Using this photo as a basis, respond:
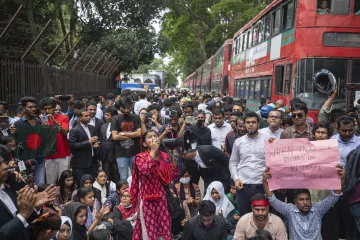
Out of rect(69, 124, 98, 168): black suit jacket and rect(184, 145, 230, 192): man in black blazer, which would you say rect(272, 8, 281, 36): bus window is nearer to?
rect(69, 124, 98, 168): black suit jacket

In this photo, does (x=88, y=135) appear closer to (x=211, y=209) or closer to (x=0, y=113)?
(x=0, y=113)

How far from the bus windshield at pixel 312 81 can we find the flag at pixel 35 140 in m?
5.88

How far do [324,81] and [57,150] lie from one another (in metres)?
5.98

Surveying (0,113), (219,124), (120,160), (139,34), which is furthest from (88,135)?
(139,34)

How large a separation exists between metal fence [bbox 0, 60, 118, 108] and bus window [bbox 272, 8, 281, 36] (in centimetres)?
594

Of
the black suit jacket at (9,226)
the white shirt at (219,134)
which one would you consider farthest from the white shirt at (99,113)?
the black suit jacket at (9,226)

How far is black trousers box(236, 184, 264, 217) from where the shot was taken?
5648mm

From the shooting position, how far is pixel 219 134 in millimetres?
7695

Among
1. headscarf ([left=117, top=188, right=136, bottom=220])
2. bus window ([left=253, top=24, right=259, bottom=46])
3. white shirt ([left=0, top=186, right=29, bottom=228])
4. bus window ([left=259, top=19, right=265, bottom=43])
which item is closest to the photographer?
white shirt ([left=0, top=186, right=29, bottom=228])

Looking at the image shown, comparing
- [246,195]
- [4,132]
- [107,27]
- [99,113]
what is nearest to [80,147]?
[4,132]

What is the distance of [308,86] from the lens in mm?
10797

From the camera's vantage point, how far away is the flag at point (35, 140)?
6461 millimetres

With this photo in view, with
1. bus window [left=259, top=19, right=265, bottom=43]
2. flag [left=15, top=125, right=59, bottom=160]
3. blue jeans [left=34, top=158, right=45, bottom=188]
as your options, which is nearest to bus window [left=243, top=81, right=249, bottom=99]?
bus window [left=259, top=19, right=265, bottom=43]

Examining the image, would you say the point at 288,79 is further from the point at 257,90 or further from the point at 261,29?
the point at 261,29
